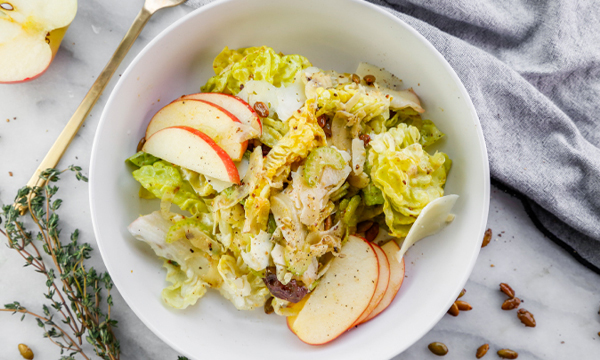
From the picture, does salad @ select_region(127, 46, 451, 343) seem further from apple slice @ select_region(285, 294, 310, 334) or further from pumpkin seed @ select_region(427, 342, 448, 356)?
pumpkin seed @ select_region(427, 342, 448, 356)

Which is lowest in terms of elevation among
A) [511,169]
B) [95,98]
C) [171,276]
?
[171,276]

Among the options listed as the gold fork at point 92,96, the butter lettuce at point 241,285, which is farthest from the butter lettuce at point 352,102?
the gold fork at point 92,96

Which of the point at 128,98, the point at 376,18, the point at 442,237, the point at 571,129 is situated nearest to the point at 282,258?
the point at 442,237

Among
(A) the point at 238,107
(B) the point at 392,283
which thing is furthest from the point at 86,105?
(B) the point at 392,283

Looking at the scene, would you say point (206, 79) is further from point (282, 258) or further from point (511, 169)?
Answer: point (511, 169)

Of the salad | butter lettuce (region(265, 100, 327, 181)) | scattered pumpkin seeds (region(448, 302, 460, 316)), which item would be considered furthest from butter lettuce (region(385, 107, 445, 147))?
scattered pumpkin seeds (region(448, 302, 460, 316))

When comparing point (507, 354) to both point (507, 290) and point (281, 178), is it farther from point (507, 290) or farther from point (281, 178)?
point (281, 178)

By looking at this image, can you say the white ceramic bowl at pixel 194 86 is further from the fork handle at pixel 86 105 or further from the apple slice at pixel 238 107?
the fork handle at pixel 86 105
